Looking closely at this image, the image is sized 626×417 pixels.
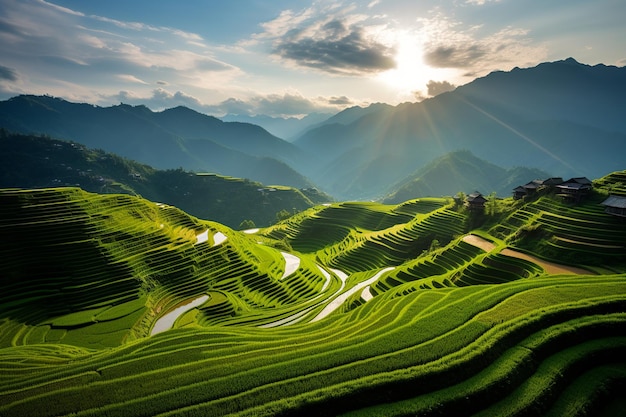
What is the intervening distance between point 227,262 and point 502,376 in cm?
4580

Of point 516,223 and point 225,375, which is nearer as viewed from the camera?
point 225,375

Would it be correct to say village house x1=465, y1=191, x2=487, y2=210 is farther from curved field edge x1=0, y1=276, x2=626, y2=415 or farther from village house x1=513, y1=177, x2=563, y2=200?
curved field edge x1=0, y1=276, x2=626, y2=415

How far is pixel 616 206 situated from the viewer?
3769 cm

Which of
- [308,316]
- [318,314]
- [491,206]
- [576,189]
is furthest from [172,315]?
[491,206]

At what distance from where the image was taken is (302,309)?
42812 mm

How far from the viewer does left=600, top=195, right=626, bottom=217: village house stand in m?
37.5

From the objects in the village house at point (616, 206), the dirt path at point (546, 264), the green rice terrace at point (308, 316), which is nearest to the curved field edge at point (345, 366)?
the green rice terrace at point (308, 316)

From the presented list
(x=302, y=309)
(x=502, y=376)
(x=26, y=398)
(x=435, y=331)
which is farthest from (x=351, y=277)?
(x=26, y=398)

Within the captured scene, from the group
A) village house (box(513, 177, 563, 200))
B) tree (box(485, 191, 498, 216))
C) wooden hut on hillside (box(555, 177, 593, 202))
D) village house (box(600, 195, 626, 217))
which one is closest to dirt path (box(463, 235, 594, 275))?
village house (box(600, 195, 626, 217))

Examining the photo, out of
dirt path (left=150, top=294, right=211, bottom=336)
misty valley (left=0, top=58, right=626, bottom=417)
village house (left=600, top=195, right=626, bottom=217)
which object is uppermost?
village house (left=600, top=195, right=626, bottom=217)

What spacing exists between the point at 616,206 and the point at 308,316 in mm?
39871

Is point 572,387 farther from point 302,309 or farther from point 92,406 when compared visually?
point 302,309

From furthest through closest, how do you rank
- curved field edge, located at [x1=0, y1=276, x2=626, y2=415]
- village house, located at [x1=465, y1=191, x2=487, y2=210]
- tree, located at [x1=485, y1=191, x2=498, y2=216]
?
village house, located at [x1=465, y1=191, x2=487, y2=210]
tree, located at [x1=485, y1=191, x2=498, y2=216]
curved field edge, located at [x1=0, y1=276, x2=626, y2=415]

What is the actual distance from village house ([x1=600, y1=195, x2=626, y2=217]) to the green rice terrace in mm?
999
